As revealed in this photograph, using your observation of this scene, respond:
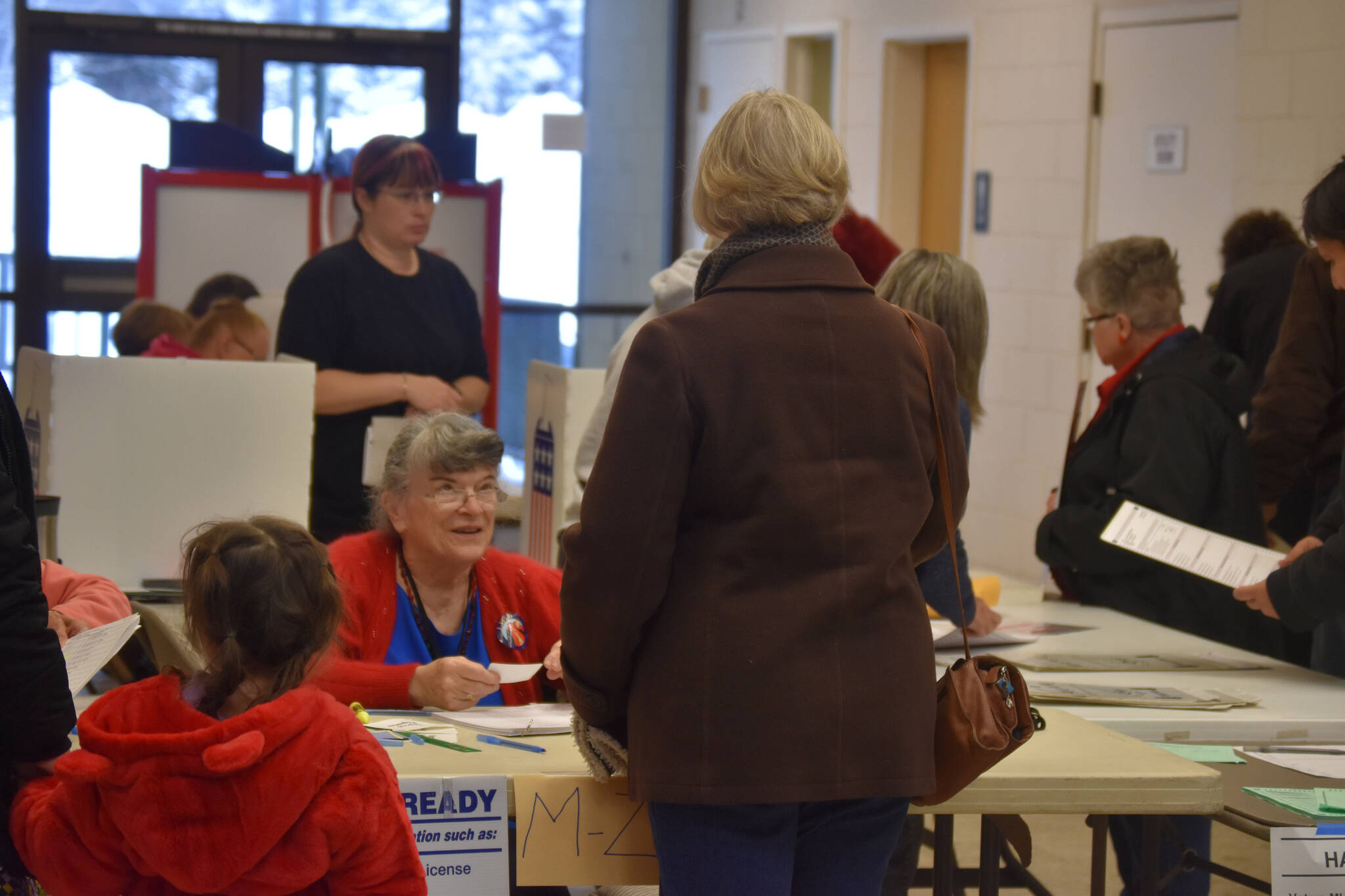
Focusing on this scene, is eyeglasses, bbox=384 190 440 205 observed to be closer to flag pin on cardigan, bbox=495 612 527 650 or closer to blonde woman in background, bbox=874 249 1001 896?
blonde woman in background, bbox=874 249 1001 896

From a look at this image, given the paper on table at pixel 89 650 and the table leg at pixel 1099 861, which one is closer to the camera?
the paper on table at pixel 89 650

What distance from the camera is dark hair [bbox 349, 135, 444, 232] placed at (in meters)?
3.54

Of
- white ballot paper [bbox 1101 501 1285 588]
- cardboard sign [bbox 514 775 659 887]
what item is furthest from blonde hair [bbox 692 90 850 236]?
white ballot paper [bbox 1101 501 1285 588]

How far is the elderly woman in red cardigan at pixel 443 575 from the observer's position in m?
2.29

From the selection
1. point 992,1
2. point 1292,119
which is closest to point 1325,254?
point 1292,119

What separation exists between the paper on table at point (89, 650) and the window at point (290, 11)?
597 centimetres

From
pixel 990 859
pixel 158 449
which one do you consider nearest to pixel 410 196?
pixel 158 449

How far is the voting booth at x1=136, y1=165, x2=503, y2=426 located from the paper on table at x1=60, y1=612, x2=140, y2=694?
3423mm

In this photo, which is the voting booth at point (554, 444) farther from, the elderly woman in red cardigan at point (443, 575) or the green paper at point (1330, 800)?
the green paper at point (1330, 800)

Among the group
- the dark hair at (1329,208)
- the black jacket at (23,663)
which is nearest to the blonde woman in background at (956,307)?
the dark hair at (1329,208)

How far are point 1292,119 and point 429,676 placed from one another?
3707 millimetres

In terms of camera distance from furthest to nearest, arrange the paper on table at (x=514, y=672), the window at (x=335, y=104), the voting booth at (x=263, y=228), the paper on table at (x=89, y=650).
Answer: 1. the window at (x=335, y=104)
2. the voting booth at (x=263, y=228)
3. the paper on table at (x=514, y=672)
4. the paper on table at (x=89, y=650)

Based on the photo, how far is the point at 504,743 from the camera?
1986 millimetres

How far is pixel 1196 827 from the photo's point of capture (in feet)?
8.50
